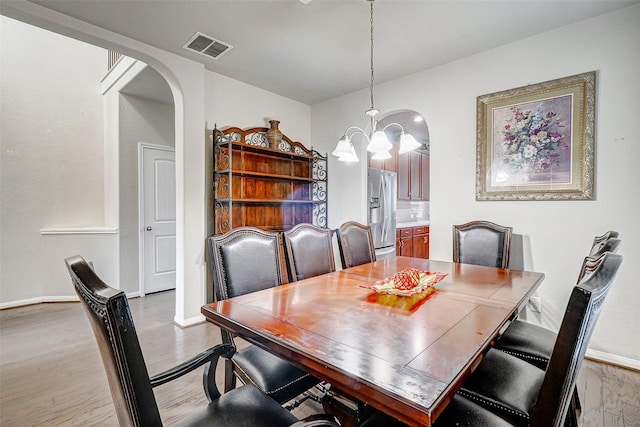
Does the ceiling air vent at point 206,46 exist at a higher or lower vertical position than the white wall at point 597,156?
higher

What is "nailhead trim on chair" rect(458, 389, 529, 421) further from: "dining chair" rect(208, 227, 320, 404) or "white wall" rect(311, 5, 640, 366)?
"white wall" rect(311, 5, 640, 366)

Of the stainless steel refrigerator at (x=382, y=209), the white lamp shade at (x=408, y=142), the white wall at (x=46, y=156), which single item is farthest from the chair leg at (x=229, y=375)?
the white wall at (x=46, y=156)

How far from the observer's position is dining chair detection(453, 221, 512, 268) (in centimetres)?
247

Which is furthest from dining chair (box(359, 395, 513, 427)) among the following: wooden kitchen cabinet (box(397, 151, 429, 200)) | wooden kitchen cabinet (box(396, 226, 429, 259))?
wooden kitchen cabinet (box(397, 151, 429, 200))

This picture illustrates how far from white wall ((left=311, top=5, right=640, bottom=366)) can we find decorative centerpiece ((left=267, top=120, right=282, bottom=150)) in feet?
4.83

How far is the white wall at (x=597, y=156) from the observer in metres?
2.28

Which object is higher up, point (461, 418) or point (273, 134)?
point (273, 134)

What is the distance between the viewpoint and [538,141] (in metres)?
2.64

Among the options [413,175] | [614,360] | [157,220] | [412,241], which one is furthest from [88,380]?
[413,175]

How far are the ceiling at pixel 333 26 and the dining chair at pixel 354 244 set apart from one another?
1.63 m

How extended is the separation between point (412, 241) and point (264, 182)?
2.97 metres

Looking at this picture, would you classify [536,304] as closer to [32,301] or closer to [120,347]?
[120,347]

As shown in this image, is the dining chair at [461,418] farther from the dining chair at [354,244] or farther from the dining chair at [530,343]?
the dining chair at [354,244]

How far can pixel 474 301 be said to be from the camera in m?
1.47
